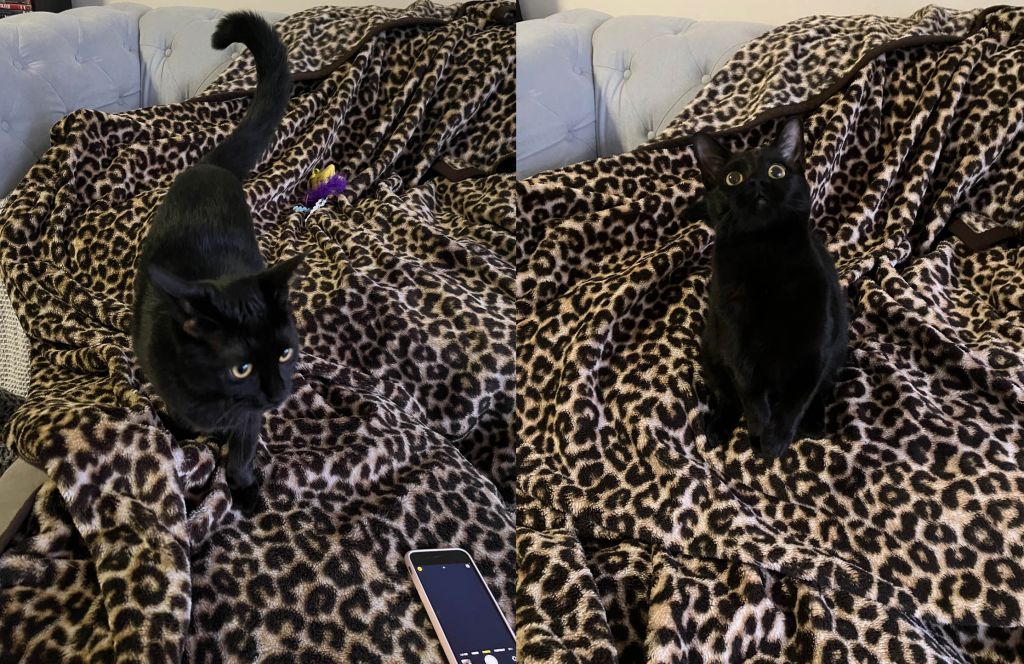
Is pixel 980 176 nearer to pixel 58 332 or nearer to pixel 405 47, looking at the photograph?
pixel 405 47

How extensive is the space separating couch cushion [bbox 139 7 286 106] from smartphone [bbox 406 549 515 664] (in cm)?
90

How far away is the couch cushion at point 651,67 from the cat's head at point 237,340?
1.20 meters

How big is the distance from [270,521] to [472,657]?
35cm

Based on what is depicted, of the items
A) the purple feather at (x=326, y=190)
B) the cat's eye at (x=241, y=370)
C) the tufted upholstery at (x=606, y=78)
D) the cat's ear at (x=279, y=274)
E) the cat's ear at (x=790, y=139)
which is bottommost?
the purple feather at (x=326, y=190)

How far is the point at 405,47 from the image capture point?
181 cm

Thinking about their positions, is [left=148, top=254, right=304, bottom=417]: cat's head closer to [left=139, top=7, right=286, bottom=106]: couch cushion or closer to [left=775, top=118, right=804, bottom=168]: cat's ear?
[left=139, top=7, right=286, bottom=106]: couch cushion

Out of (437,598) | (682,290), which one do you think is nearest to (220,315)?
(437,598)

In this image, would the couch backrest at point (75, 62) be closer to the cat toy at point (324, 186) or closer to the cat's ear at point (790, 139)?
the cat toy at point (324, 186)

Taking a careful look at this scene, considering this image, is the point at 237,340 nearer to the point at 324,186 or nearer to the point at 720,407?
the point at 720,407

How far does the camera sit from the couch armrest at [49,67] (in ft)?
3.28

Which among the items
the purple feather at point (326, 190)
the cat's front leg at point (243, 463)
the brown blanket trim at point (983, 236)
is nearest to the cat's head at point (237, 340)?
the cat's front leg at point (243, 463)

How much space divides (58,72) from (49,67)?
0.02 m

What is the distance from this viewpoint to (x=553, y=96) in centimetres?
173

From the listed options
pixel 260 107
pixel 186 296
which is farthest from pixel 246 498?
pixel 260 107
